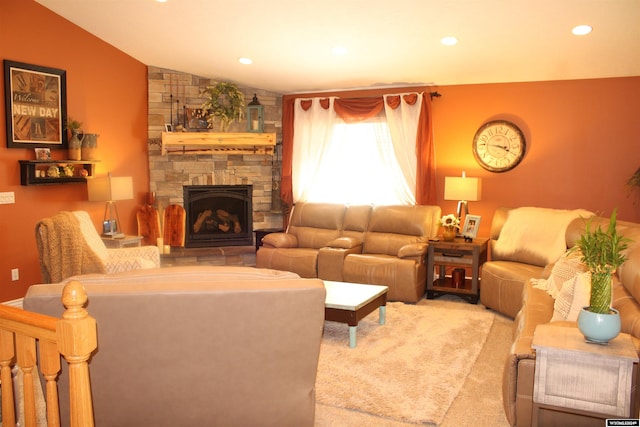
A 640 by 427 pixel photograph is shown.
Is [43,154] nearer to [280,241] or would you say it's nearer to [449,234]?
[280,241]

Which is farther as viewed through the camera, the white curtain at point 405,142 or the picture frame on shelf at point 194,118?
the picture frame on shelf at point 194,118

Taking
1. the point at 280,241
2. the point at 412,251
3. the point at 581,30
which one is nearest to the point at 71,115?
the point at 280,241

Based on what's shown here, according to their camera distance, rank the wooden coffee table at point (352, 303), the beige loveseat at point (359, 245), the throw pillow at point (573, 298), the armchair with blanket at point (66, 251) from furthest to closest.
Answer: the beige loveseat at point (359, 245), the armchair with blanket at point (66, 251), the wooden coffee table at point (352, 303), the throw pillow at point (573, 298)

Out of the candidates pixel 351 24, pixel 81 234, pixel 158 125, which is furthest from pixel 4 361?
pixel 158 125

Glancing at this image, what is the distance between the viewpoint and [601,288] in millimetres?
2410

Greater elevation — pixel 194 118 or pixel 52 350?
pixel 194 118

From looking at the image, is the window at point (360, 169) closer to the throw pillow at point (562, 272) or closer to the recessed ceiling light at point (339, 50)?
the recessed ceiling light at point (339, 50)

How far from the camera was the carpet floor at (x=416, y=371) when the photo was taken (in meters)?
3.04

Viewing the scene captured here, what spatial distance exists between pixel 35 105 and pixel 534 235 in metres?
4.88

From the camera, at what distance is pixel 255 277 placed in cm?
225

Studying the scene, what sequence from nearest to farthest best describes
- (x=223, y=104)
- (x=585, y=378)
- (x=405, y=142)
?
(x=585, y=378), (x=405, y=142), (x=223, y=104)

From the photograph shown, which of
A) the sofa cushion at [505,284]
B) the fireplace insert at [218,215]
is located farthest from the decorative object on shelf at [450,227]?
the fireplace insert at [218,215]

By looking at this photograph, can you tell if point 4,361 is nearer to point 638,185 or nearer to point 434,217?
point 434,217

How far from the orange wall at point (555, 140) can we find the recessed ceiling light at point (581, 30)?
1.31 m
